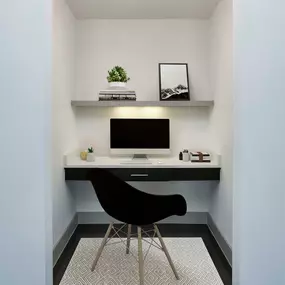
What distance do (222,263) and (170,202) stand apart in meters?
0.77

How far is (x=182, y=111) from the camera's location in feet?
11.7

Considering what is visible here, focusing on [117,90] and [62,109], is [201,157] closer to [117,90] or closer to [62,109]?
[117,90]

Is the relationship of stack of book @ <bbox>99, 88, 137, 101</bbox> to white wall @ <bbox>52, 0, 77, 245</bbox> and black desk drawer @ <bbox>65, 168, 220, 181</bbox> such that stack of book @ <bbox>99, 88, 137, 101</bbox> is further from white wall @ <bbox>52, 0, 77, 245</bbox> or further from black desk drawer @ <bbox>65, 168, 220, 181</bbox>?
black desk drawer @ <bbox>65, 168, 220, 181</bbox>

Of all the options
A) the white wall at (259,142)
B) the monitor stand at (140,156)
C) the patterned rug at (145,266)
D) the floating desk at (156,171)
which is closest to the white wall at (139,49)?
the monitor stand at (140,156)

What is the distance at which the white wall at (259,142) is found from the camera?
1109 millimetres

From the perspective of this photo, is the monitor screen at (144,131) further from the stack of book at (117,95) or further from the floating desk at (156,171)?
the floating desk at (156,171)

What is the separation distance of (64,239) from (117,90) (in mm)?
1596

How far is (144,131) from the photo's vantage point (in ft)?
11.0

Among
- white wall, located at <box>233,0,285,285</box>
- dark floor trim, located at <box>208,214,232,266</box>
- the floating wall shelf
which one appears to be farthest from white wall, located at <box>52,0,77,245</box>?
white wall, located at <box>233,0,285,285</box>

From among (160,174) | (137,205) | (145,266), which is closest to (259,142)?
(137,205)

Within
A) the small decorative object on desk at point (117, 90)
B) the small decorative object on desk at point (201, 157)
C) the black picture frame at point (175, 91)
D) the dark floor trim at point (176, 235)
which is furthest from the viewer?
the black picture frame at point (175, 91)

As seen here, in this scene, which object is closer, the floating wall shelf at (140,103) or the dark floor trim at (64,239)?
the dark floor trim at (64,239)

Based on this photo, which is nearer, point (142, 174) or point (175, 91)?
point (142, 174)

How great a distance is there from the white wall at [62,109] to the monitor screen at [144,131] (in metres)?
0.52
